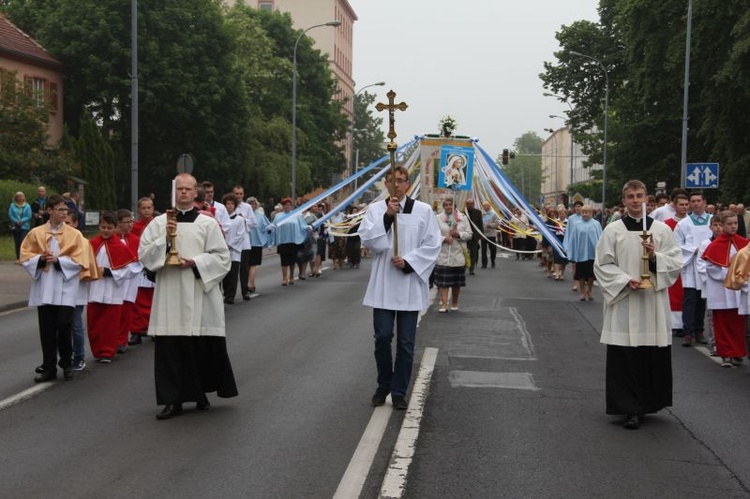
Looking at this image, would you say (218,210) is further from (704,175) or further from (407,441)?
(704,175)

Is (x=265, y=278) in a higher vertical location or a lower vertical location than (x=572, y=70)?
lower

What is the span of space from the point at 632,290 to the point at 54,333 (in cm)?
538

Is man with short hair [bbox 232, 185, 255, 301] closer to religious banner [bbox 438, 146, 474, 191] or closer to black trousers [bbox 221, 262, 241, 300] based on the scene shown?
black trousers [bbox 221, 262, 241, 300]

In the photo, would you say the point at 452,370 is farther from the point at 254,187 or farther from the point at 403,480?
the point at 254,187

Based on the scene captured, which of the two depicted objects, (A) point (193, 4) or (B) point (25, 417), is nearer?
(B) point (25, 417)

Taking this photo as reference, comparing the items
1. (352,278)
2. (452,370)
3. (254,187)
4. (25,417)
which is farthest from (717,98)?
(254,187)

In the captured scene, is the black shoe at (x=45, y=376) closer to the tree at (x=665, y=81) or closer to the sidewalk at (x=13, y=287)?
the sidewalk at (x=13, y=287)

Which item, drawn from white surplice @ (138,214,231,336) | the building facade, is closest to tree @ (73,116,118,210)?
white surplice @ (138,214,231,336)

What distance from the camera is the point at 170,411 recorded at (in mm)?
8195

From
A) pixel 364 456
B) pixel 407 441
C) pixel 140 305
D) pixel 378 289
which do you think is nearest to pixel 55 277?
pixel 140 305

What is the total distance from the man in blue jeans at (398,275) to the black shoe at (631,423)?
174 centimetres

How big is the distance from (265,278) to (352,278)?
2025 millimetres

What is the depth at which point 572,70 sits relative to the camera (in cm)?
5103

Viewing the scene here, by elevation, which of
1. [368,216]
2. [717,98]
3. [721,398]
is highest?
[717,98]
